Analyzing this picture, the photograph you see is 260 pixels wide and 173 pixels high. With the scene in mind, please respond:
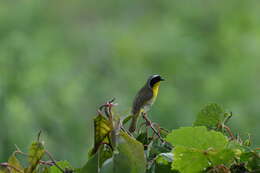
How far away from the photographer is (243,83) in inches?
261

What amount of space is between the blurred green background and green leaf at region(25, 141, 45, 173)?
13.5 ft

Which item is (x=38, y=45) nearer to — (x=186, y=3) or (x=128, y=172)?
(x=186, y=3)

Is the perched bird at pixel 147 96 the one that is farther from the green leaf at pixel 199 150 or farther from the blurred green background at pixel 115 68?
the blurred green background at pixel 115 68

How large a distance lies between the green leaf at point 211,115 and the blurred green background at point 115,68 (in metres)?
3.90

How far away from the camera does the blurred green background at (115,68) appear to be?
6.00 m

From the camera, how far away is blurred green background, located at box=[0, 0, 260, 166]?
19.7ft

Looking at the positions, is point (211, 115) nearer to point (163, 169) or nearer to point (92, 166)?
point (163, 169)

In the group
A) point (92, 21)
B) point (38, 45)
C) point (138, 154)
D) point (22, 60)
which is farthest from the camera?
point (92, 21)

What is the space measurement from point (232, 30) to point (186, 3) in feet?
3.42

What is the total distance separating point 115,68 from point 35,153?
613cm

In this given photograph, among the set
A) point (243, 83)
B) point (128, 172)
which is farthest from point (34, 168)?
point (243, 83)

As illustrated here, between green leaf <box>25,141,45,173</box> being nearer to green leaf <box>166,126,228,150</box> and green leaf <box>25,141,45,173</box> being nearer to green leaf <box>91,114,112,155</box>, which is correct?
green leaf <box>91,114,112,155</box>

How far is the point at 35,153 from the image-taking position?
3.71ft

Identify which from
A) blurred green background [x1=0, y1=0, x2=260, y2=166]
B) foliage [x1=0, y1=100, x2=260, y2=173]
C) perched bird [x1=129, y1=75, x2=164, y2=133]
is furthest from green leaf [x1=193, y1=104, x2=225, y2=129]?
blurred green background [x1=0, y1=0, x2=260, y2=166]
